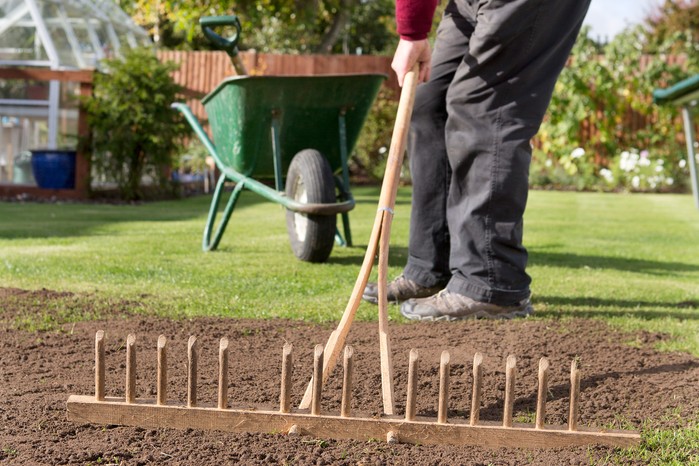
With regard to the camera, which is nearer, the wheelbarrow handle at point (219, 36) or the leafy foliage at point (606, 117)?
the wheelbarrow handle at point (219, 36)

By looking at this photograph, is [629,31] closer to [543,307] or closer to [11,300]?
[543,307]

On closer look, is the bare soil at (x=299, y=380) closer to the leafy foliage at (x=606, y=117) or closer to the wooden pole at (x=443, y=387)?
the wooden pole at (x=443, y=387)

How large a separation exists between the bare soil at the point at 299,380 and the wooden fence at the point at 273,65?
12.4 meters

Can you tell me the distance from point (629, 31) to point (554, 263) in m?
10.6

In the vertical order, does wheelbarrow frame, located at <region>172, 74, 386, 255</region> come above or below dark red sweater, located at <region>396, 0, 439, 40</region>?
below

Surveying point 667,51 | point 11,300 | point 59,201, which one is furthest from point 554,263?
point 667,51

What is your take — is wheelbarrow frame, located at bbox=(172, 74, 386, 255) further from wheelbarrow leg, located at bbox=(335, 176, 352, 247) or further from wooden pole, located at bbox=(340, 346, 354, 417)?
wooden pole, located at bbox=(340, 346, 354, 417)

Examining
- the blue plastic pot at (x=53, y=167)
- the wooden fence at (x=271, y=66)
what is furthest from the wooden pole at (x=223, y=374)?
the wooden fence at (x=271, y=66)

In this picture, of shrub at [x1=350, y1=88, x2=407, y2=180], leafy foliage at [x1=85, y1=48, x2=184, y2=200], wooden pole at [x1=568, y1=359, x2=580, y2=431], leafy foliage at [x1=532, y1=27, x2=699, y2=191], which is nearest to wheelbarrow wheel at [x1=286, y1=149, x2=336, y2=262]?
wooden pole at [x1=568, y1=359, x2=580, y2=431]

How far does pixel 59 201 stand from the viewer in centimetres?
965

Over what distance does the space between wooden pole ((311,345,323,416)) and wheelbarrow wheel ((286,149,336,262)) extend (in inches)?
99.5

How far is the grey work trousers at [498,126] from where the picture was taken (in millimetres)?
2830

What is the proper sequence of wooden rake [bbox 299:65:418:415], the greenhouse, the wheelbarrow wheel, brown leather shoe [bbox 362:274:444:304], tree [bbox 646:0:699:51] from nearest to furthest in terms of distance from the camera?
wooden rake [bbox 299:65:418:415]
brown leather shoe [bbox 362:274:444:304]
the wheelbarrow wheel
the greenhouse
tree [bbox 646:0:699:51]

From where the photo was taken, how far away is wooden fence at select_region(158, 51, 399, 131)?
1528 cm
